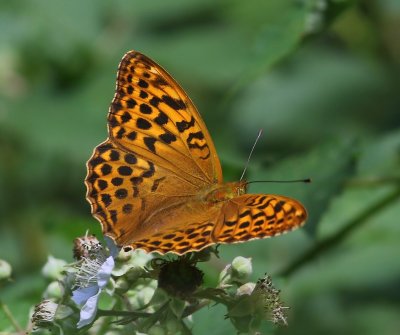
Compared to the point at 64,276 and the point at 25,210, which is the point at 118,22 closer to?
the point at 25,210

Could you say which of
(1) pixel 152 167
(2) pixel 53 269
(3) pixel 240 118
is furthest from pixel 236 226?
(3) pixel 240 118

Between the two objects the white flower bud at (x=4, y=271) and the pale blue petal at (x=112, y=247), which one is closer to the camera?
the pale blue petal at (x=112, y=247)

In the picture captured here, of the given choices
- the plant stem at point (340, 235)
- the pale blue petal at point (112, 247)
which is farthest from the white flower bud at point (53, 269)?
the plant stem at point (340, 235)

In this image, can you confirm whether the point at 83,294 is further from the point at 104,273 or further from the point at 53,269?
the point at 53,269

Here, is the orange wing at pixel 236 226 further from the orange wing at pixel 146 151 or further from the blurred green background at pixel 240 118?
the blurred green background at pixel 240 118

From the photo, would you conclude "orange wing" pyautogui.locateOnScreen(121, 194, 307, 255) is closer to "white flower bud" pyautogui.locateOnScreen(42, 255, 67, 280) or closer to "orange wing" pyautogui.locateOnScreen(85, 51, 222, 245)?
"orange wing" pyautogui.locateOnScreen(85, 51, 222, 245)
